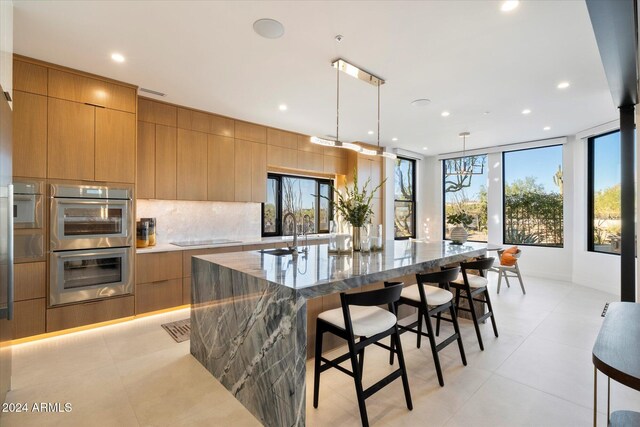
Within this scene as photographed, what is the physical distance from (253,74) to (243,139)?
1.80 meters

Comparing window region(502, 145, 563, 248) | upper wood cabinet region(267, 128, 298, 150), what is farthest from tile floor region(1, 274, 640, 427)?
window region(502, 145, 563, 248)

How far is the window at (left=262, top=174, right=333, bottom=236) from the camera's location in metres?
5.66

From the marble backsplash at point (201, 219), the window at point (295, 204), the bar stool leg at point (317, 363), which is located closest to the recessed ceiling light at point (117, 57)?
the marble backsplash at point (201, 219)

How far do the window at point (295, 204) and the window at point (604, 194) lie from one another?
5.00 m

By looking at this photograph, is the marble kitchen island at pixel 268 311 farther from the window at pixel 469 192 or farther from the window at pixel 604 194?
the window at pixel 469 192

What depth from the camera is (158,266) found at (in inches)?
148

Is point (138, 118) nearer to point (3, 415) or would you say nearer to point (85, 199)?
point (85, 199)

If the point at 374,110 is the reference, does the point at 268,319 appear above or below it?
below

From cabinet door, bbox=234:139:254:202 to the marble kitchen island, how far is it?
2383 mm

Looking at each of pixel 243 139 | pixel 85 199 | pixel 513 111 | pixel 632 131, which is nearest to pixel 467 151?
pixel 513 111

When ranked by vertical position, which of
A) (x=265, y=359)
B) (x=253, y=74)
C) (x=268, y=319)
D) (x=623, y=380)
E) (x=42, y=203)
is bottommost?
(x=265, y=359)

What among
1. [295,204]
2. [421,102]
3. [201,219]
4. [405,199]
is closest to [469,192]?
[405,199]

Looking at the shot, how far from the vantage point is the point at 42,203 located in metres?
2.96

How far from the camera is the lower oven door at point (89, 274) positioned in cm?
304
